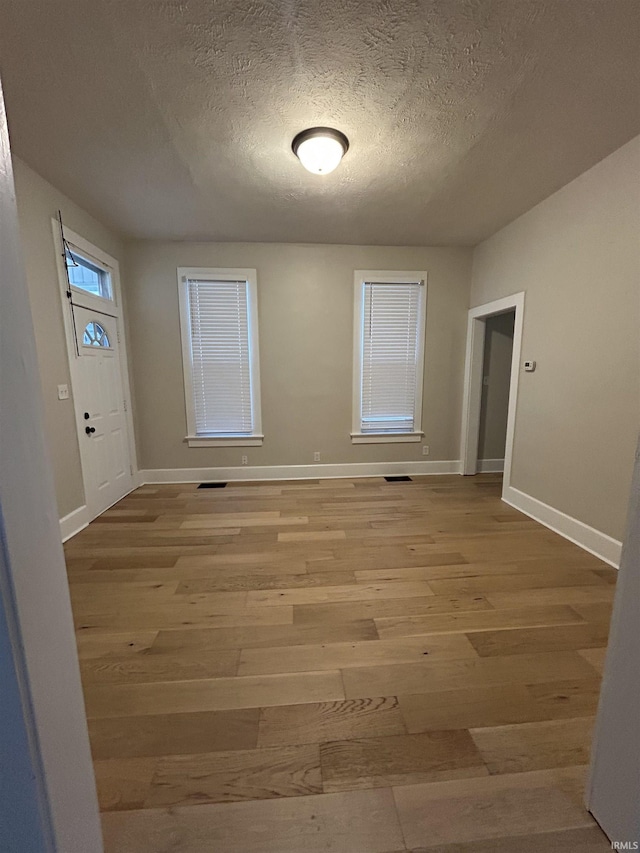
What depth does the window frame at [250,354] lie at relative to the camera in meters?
3.66

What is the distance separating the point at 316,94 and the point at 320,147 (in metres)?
0.29

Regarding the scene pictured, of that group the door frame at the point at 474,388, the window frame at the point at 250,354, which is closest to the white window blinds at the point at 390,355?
the door frame at the point at 474,388

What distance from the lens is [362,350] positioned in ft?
13.0

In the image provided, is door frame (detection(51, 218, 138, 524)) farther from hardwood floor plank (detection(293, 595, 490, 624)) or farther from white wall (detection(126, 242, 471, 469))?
hardwood floor plank (detection(293, 595, 490, 624))

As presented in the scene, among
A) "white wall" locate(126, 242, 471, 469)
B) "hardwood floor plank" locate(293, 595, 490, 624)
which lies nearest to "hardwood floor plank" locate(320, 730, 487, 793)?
"hardwood floor plank" locate(293, 595, 490, 624)

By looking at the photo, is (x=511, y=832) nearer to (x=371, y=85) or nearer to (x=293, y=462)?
(x=371, y=85)

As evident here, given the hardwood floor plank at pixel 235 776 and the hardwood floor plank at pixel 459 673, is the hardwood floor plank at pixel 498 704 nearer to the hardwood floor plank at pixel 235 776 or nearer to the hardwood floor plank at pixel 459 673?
the hardwood floor plank at pixel 459 673

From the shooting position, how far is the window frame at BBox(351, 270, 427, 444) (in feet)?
12.6

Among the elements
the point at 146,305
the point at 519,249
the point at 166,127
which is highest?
the point at 166,127

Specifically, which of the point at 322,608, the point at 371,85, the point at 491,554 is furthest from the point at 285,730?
the point at 371,85

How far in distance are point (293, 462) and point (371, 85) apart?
3.39 m

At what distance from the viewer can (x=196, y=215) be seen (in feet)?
9.82

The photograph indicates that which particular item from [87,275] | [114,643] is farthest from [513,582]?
[87,275]

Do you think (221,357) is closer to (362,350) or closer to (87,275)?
(87,275)
